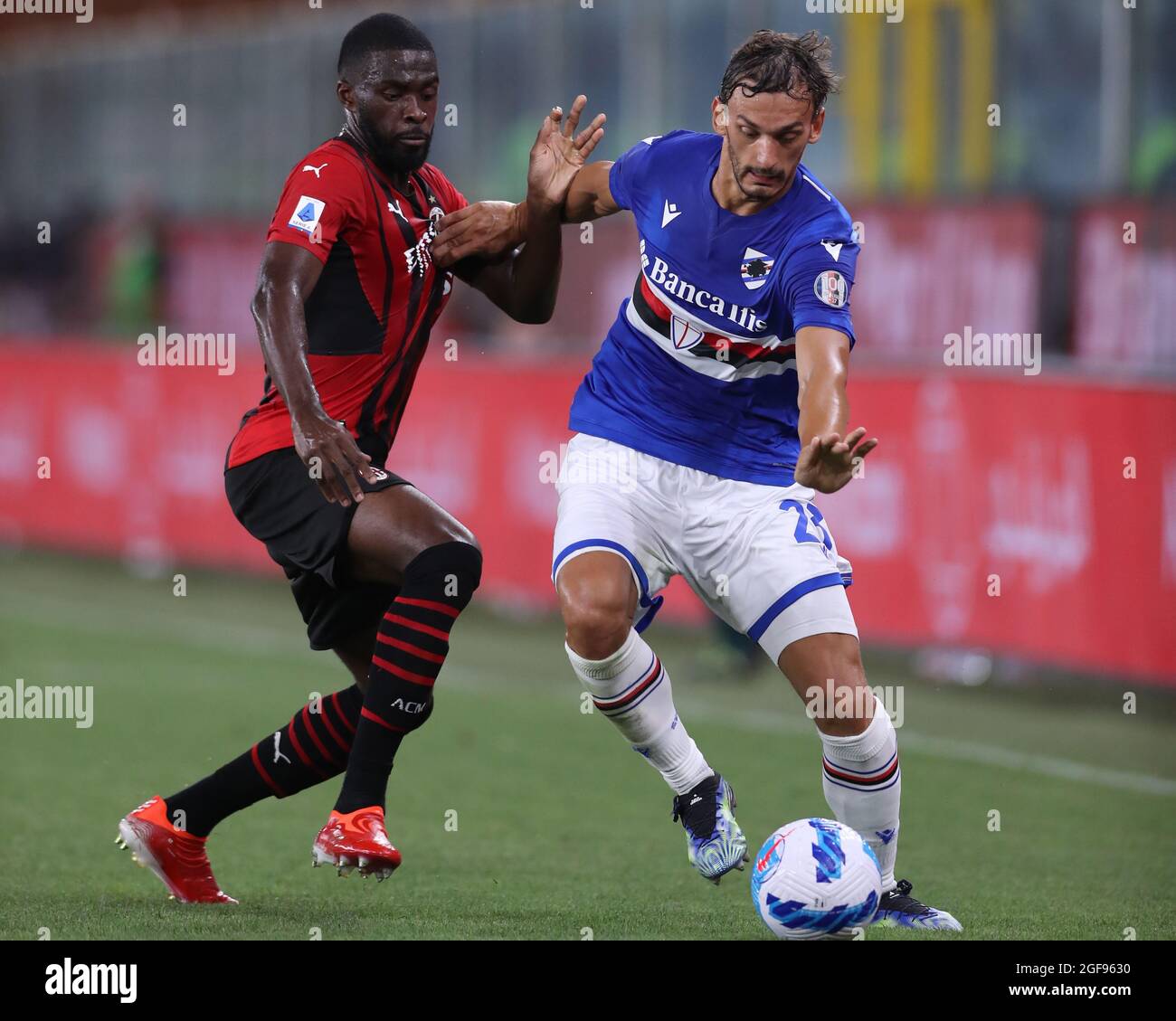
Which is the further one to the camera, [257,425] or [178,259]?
[178,259]

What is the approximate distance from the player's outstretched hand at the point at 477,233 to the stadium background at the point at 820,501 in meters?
1.93

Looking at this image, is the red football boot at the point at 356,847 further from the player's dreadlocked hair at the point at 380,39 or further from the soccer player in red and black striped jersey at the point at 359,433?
the player's dreadlocked hair at the point at 380,39

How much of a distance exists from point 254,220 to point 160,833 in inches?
569

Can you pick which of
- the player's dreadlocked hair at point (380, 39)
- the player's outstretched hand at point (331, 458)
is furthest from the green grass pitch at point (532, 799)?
the player's dreadlocked hair at point (380, 39)

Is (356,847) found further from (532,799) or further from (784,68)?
(532,799)

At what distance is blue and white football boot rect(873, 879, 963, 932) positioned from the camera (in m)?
5.43

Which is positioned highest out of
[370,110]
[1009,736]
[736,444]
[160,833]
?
[370,110]

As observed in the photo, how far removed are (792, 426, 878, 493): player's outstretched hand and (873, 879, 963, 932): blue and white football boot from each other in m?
1.28

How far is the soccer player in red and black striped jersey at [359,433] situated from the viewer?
5176 millimetres

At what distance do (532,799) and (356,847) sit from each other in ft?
9.79

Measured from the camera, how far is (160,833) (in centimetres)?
575

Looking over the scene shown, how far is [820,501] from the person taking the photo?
1077cm
